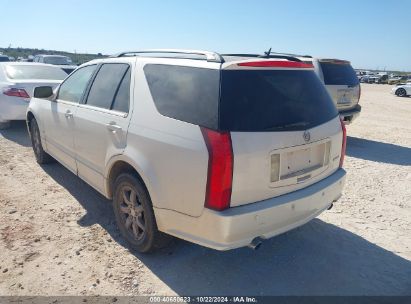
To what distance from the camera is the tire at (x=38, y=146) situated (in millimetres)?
5868

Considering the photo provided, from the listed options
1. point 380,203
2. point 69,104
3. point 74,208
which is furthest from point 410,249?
point 69,104

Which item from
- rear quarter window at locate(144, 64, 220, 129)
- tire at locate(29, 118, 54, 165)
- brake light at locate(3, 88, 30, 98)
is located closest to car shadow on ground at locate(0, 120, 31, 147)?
brake light at locate(3, 88, 30, 98)

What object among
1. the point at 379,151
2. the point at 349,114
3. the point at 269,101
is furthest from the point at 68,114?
the point at 379,151

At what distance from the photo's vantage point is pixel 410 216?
448 cm

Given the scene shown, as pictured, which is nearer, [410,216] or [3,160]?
[410,216]

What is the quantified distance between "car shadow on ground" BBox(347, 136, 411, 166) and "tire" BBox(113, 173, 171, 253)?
5371mm

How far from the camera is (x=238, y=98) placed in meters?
2.72

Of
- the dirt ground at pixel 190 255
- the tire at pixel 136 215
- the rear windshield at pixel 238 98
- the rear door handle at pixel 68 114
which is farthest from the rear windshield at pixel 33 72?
the rear windshield at pixel 238 98

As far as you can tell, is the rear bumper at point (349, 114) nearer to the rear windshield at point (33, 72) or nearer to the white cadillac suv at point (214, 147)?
the white cadillac suv at point (214, 147)

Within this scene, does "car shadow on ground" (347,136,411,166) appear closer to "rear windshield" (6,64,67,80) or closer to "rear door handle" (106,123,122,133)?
"rear door handle" (106,123,122,133)

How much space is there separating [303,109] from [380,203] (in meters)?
2.53

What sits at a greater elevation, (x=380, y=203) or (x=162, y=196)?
(x=162, y=196)

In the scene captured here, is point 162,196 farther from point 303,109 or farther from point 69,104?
point 69,104

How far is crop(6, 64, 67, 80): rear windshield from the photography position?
27.6 feet
